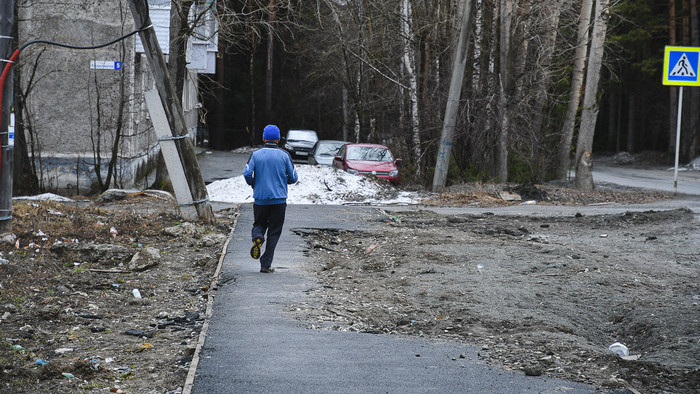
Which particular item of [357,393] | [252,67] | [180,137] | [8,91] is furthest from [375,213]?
[252,67]

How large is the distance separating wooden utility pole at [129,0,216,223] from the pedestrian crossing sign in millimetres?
12833

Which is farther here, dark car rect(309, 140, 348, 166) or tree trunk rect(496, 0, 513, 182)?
dark car rect(309, 140, 348, 166)

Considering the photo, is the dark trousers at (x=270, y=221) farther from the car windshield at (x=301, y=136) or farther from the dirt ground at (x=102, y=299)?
the car windshield at (x=301, y=136)

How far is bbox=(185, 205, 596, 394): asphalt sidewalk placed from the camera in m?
5.48

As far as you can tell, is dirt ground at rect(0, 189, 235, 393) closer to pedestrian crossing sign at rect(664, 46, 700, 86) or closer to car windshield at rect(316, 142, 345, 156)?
pedestrian crossing sign at rect(664, 46, 700, 86)

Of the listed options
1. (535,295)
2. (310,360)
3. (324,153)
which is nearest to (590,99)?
(324,153)

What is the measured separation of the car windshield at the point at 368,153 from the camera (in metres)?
26.4

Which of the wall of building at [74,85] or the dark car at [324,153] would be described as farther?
the dark car at [324,153]

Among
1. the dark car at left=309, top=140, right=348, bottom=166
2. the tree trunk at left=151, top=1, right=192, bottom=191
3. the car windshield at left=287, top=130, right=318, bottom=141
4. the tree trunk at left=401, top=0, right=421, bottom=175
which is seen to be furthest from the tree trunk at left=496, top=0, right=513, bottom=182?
the car windshield at left=287, top=130, right=318, bottom=141

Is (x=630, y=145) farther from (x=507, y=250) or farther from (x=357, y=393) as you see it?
(x=357, y=393)

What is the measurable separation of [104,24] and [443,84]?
10467 mm

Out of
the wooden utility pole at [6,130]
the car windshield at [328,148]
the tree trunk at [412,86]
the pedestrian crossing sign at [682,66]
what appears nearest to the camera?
the wooden utility pole at [6,130]

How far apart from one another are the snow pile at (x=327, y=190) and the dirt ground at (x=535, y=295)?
22.4ft

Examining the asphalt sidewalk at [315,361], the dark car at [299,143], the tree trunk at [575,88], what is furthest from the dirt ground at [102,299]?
the dark car at [299,143]
